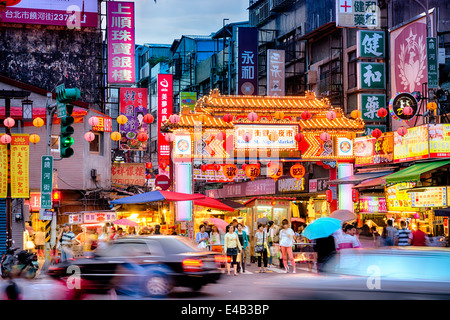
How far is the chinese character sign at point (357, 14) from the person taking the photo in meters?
30.8

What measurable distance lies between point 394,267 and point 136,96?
31165 millimetres

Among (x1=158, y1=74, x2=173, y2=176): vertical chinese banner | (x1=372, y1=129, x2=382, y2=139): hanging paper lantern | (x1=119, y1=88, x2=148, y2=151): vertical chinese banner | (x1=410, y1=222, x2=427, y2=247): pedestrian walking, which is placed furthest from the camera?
(x1=158, y1=74, x2=173, y2=176): vertical chinese banner

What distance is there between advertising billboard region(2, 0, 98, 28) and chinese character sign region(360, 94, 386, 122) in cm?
1771

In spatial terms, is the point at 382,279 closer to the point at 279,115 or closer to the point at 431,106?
the point at 431,106

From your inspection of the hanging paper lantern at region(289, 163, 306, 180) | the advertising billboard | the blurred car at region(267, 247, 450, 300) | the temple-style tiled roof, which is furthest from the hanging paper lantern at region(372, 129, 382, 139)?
the advertising billboard

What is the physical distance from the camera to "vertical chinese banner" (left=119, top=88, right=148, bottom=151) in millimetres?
38656

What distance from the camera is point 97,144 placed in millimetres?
35250

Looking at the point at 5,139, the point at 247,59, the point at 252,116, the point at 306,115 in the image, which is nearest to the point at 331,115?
the point at 306,115

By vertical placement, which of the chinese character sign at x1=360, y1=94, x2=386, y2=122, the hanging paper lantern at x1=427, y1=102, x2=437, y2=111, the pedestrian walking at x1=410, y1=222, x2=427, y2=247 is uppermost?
the chinese character sign at x1=360, y1=94, x2=386, y2=122

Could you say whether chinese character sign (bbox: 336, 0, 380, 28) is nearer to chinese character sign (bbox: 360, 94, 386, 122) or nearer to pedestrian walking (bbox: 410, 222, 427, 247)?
chinese character sign (bbox: 360, 94, 386, 122)

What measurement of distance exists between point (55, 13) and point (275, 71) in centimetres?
1361

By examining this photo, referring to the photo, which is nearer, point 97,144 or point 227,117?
point 227,117

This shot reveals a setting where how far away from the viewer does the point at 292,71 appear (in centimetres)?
4600
